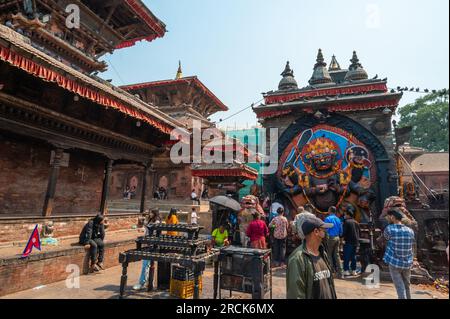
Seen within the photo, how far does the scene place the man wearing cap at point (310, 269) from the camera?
240 cm

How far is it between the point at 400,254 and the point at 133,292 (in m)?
5.39

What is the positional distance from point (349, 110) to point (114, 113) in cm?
965

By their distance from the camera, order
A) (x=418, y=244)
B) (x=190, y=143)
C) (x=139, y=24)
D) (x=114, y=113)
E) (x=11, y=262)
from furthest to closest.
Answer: (x=190, y=143) → (x=139, y=24) → (x=114, y=113) → (x=418, y=244) → (x=11, y=262)

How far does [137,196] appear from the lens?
66.2 feet

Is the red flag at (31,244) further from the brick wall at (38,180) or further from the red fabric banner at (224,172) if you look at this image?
the red fabric banner at (224,172)

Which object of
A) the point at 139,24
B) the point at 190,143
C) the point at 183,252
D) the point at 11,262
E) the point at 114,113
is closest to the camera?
the point at 183,252

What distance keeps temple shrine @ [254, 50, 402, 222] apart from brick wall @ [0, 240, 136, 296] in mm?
7548

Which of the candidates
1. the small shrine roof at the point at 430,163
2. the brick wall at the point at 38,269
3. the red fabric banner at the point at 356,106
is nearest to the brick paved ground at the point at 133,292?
the brick wall at the point at 38,269

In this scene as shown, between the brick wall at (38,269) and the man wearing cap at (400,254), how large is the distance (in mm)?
7464

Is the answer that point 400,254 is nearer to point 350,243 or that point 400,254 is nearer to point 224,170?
point 350,243

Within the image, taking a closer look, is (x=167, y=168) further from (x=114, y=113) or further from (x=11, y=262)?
(x=11, y=262)

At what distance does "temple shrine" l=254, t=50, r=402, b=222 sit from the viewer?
32.2ft
